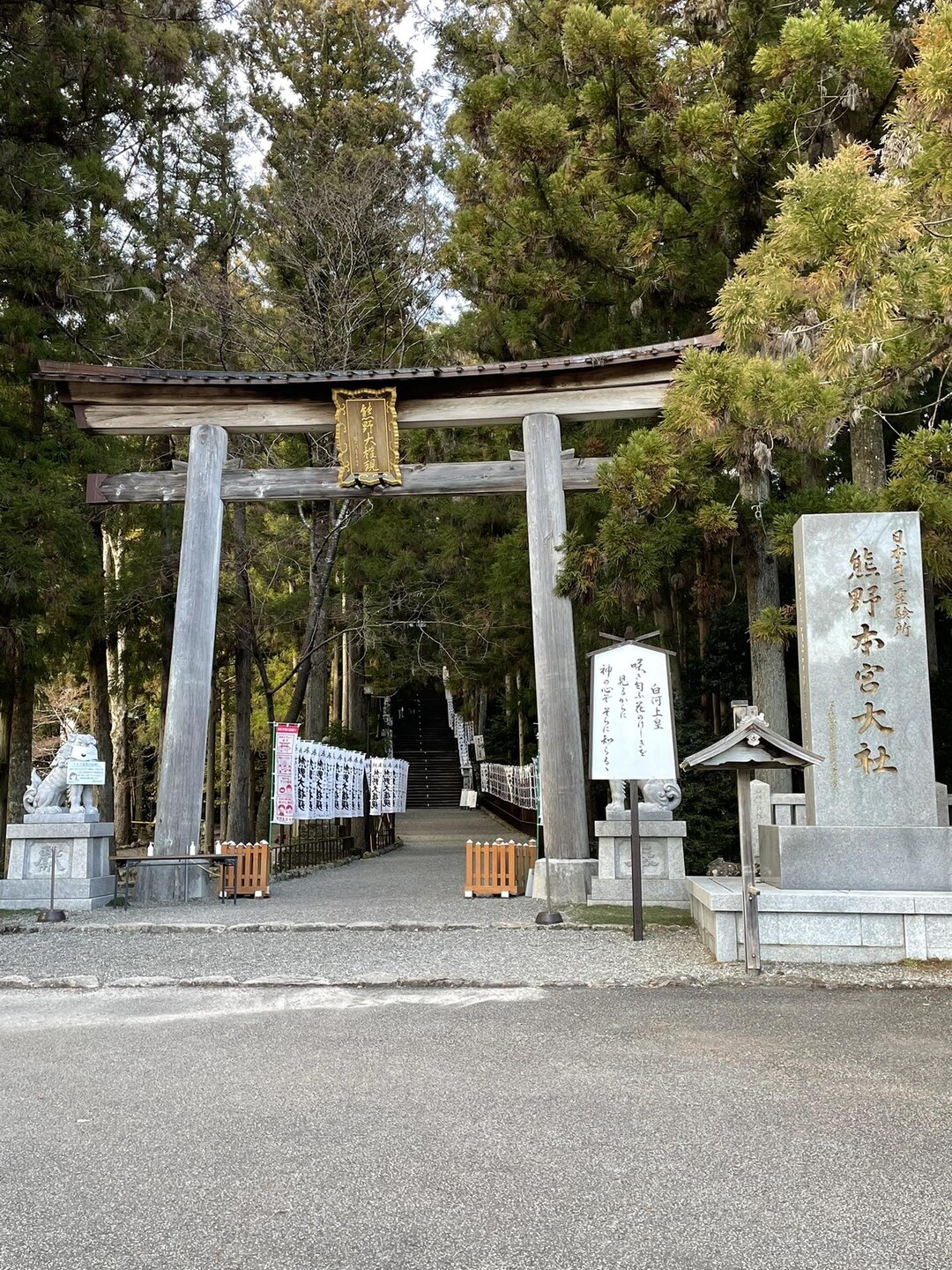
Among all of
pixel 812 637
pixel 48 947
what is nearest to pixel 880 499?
pixel 812 637

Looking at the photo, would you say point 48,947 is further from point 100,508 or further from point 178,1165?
point 100,508

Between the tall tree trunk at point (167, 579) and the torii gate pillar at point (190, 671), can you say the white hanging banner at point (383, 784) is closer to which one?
the tall tree trunk at point (167, 579)

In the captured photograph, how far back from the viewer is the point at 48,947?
757 cm

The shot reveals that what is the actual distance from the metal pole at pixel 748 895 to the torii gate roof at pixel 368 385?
566 cm

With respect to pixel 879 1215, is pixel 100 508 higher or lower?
higher

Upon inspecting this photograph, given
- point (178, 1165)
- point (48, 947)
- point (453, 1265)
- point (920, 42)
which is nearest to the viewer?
point (453, 1265)

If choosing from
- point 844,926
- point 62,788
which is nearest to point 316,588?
point 62,788

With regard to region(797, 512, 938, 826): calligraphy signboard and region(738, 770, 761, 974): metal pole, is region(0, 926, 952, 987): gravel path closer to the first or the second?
region(738, 770, 761, 974): metal pole

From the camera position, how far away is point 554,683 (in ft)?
33.0

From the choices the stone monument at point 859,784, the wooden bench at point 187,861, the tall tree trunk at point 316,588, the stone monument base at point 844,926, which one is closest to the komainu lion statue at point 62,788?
the wooden bench at point 187,861

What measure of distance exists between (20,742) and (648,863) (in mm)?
8151

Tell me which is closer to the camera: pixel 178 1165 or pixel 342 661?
pixel 178 1165

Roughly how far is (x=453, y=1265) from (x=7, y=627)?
1120cm

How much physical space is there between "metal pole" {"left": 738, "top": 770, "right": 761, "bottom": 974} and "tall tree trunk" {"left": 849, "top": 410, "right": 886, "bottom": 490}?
189 inches
